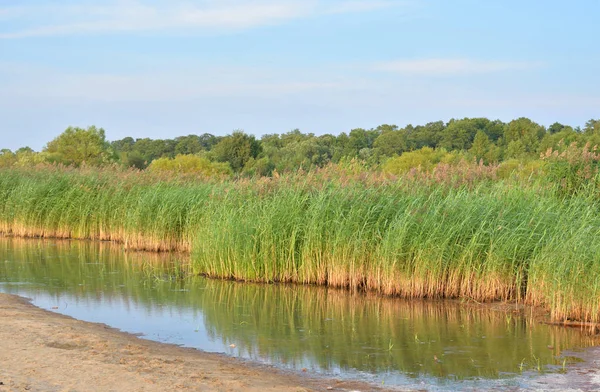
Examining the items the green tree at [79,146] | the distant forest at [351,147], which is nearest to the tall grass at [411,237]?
the distant forest at [351,147]

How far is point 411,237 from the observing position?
12570 mm

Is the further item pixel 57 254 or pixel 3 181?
pixel 3 181

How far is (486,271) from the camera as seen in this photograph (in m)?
12.0

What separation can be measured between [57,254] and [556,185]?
11481mm

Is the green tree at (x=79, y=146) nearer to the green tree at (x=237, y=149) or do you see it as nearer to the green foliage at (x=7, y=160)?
the green foliage at (x=7, y=160)

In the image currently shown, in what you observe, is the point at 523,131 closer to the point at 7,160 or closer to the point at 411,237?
the point at 7,160

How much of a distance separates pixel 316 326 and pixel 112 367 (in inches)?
151

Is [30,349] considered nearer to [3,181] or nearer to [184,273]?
[184,273]

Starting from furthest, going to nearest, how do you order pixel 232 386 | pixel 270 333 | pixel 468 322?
pixel 468 322 → pixel 270 333 → pixel 232 386

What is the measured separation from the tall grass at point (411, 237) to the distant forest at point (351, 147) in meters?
22.9

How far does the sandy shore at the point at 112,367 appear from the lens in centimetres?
666


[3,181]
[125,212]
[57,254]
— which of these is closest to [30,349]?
[57,254]

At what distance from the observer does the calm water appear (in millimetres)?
8258

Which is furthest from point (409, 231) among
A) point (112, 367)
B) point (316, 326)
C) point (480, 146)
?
point (480, 146)
